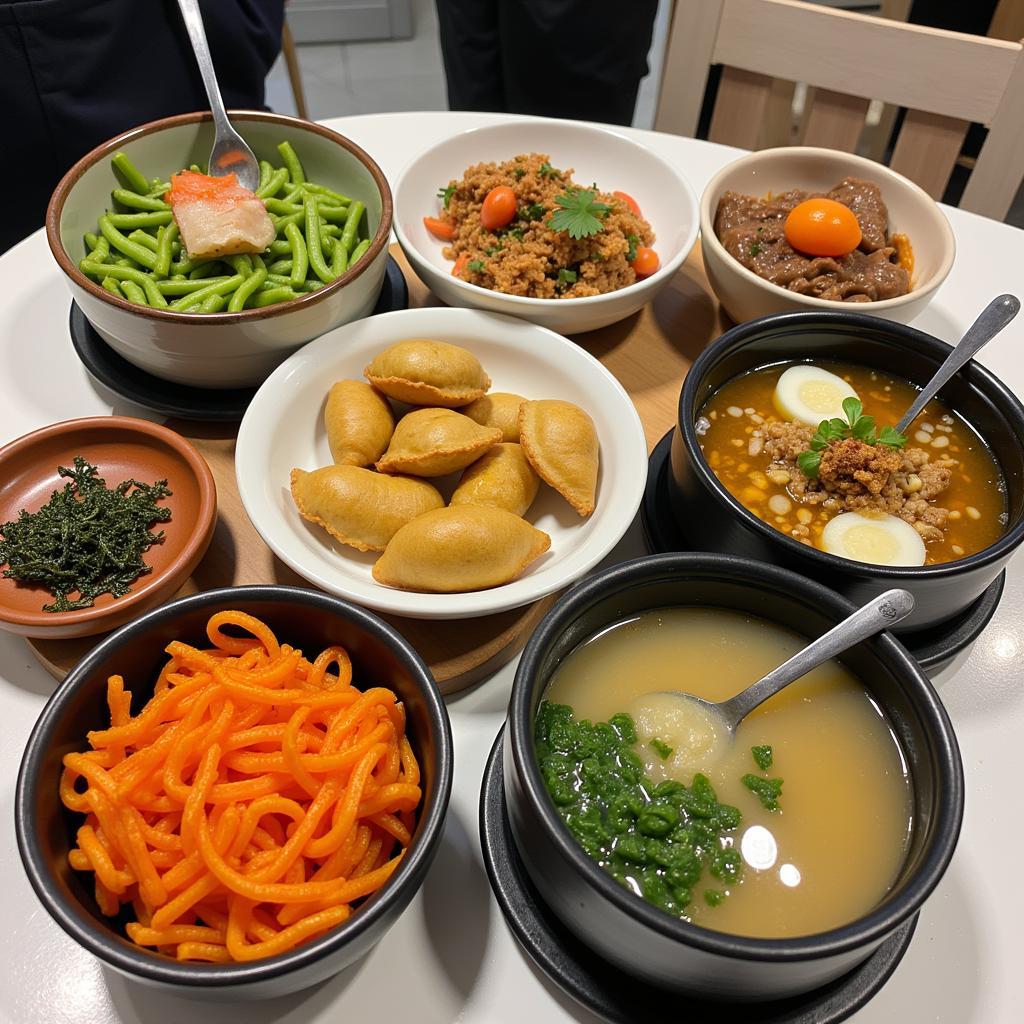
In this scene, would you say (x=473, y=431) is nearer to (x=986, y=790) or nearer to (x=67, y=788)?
(x=67, y=788)

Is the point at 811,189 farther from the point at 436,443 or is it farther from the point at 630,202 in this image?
the point at 436,443

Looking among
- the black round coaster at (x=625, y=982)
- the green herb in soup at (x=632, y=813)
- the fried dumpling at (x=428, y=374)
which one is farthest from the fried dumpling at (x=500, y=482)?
the black round coaster at (x=625, y=982)

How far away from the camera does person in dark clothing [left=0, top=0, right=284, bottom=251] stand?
7.36 feet

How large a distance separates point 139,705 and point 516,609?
1.95 feet

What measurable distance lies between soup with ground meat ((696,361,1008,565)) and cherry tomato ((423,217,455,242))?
80 centimetres

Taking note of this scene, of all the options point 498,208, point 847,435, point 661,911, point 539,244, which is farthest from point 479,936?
point 498,208

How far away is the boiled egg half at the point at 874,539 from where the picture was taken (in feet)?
4.73

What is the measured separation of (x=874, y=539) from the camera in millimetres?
1459

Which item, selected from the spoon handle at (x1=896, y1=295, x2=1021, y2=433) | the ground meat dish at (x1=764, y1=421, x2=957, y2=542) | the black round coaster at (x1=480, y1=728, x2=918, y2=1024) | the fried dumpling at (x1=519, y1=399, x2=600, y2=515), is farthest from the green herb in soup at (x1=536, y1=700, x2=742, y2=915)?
the spoon handle at (x1=896, y1=295, x2=1021, y2=433)

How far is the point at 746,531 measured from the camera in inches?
52.3

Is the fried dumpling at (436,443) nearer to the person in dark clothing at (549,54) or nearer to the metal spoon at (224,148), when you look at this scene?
the metal spoon at (224,148)

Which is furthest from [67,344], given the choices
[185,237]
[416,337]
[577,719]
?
[577,719]

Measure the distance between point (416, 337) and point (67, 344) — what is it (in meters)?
0.80

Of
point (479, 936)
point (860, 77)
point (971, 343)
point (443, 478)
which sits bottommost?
point (479, 936)
